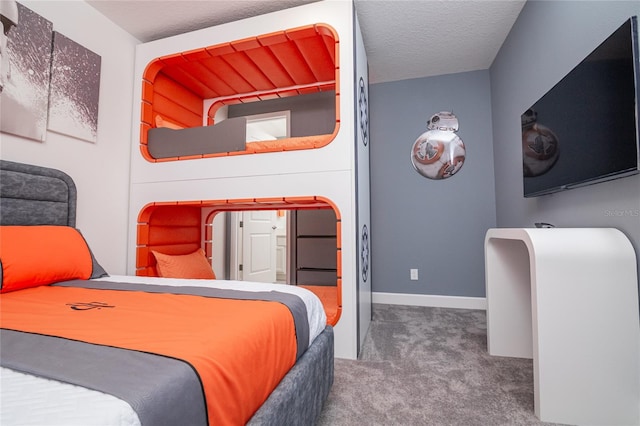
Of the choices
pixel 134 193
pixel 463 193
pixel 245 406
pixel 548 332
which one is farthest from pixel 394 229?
pixel 245 406

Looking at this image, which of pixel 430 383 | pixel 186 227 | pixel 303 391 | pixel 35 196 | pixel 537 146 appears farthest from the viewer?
pixel 186 227

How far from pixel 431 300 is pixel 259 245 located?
7.87ft

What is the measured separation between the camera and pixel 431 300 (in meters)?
3.17

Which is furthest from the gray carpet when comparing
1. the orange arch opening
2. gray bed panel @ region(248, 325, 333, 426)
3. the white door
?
the white door

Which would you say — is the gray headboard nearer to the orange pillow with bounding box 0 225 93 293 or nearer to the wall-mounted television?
the orange pillow with bounding box 0 225 93 293

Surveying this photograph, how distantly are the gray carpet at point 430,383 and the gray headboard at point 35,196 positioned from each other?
1.97m

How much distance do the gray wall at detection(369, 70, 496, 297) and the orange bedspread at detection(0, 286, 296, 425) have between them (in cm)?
244

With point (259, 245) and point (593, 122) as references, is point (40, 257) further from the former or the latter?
point (259, 245)

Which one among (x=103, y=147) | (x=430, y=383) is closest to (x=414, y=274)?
(x=430, y=383)

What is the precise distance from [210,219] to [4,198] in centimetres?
165

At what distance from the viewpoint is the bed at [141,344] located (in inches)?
20.7

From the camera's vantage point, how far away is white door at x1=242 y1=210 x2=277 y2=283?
13.0ft

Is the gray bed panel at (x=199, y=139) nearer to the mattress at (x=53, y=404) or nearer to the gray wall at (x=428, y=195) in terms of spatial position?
the gray wall at (x=428, y=195)

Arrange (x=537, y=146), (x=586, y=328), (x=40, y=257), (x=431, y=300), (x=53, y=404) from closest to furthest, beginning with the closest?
(x=53, y=404), (x=586, y=328), (x=40, y=257), (x=537, y=146), (x=431, y=300)
